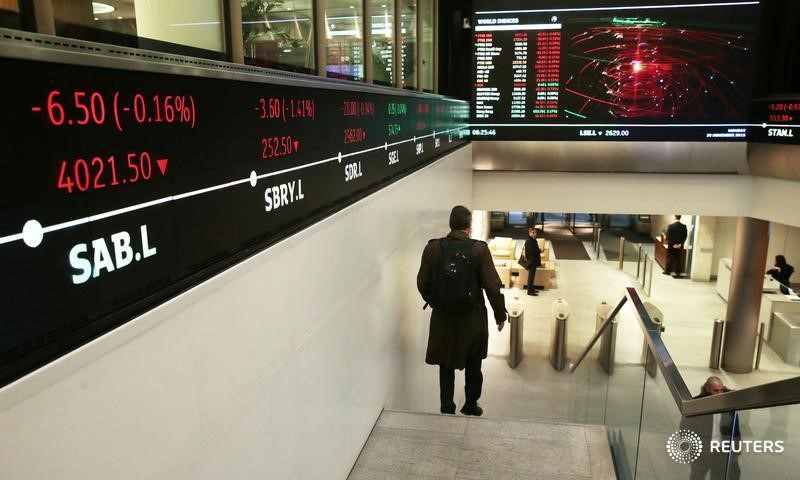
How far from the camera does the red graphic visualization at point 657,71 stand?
7.28 metres

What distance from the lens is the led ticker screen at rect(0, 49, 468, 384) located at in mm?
1092

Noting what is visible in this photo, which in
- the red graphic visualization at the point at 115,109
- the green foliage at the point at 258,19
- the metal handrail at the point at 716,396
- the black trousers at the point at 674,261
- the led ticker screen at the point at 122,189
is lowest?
the black trousers at the point at 674,261

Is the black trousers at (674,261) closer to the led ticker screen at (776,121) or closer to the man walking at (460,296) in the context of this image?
the led ticker screen at (776,121)

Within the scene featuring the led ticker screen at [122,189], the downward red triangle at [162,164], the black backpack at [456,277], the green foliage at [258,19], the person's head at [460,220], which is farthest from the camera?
the person's head at [460,220]

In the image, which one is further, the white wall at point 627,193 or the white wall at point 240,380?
the white wall at point 627,193

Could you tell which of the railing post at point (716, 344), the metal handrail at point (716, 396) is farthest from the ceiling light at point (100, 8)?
the railing post at point (716, 344)

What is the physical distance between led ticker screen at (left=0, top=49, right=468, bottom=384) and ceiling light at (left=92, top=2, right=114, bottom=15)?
0.25m

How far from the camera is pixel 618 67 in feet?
24.5

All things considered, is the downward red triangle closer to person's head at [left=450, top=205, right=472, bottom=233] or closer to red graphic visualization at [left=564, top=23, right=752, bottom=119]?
person's head at [left=450, top=205, right=472, bottom=233]

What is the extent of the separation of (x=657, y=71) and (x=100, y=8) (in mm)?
7175

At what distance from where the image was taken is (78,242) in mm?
1226

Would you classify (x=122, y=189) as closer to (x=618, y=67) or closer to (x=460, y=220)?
(x=460, y=220)

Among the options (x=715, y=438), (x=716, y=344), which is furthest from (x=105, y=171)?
(x=716, y=344)

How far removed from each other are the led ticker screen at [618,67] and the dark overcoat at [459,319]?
385 cm
